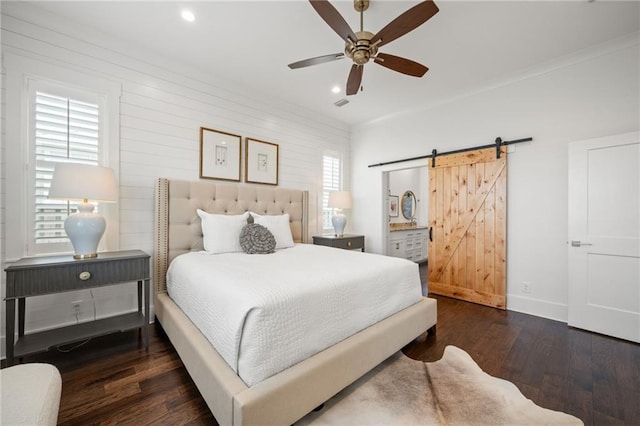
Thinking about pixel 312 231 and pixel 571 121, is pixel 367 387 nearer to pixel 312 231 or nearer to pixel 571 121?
pixel 312 231

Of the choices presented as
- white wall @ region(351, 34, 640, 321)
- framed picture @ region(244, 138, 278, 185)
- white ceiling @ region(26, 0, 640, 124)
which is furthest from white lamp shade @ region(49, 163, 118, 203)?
white wall @ region(351, 34, 640, 321)

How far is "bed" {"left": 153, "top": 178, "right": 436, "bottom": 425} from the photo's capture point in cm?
129

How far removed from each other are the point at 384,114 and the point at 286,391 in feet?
14.2

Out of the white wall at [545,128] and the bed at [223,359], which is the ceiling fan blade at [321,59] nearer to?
the bed at [223,359]

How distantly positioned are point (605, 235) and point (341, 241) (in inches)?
116

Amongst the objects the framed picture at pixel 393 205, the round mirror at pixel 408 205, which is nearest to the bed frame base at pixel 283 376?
the framed picture at pixel 393 205

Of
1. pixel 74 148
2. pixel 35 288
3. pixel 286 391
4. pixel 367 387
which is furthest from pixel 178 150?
pixel 367 387

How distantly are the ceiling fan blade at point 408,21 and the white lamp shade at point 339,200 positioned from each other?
8.66 feet

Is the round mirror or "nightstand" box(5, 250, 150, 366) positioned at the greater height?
the round mirror

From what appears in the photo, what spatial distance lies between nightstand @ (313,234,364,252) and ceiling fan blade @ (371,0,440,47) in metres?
2.74

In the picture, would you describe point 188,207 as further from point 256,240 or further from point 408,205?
point 408,205

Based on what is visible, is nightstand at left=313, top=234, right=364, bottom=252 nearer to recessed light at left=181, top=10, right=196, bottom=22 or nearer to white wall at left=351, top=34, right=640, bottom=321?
white wall at left=351, top=34, right=640, bottom=321

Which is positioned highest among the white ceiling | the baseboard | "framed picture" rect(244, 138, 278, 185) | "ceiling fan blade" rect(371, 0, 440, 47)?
the white ceiling

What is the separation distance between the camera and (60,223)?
2.46 m
